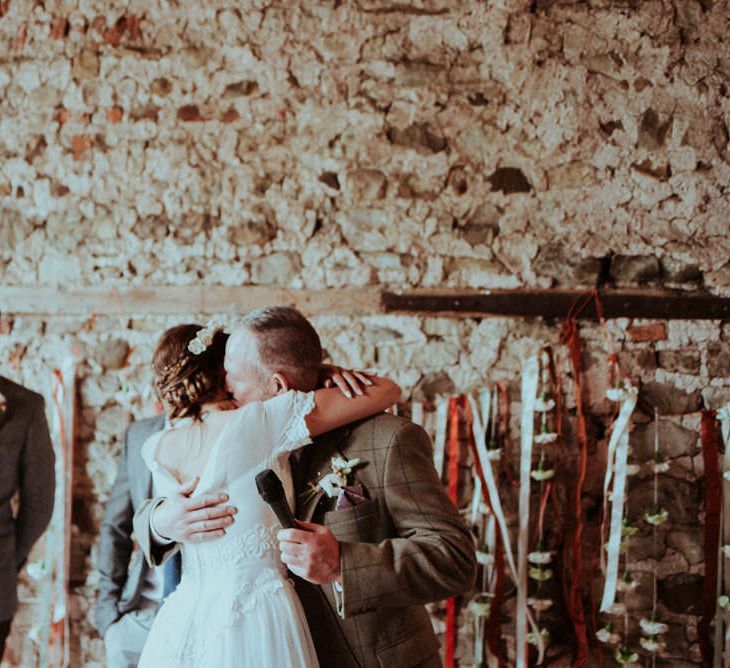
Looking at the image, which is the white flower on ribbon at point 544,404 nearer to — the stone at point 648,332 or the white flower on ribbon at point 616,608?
the stone at point 648,332

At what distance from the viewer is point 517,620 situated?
3.18 meters

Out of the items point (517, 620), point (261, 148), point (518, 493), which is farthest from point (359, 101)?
point (517, 620)

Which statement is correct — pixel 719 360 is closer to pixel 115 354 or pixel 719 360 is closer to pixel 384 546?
pixel 384 546

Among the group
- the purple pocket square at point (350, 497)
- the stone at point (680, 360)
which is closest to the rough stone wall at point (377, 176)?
the stone at point (680, 360)

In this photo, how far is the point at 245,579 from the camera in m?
1.84

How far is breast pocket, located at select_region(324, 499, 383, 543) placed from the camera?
1.86m

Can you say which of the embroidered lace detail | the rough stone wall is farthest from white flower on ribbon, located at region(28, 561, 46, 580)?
the embroidered lace detail

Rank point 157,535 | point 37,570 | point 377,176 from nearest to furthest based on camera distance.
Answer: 1. point 157,535
2. point 37,570
3. point 377,176

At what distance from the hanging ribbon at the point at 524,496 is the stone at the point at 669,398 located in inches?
18.1

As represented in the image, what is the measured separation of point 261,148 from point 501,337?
4.45 feet

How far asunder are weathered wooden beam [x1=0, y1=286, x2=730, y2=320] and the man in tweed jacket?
56.1 inches

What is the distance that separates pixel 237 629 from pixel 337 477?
0.41 meters

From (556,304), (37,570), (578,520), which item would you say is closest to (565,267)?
(556,304)

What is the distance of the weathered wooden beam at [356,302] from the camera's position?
3.29m
